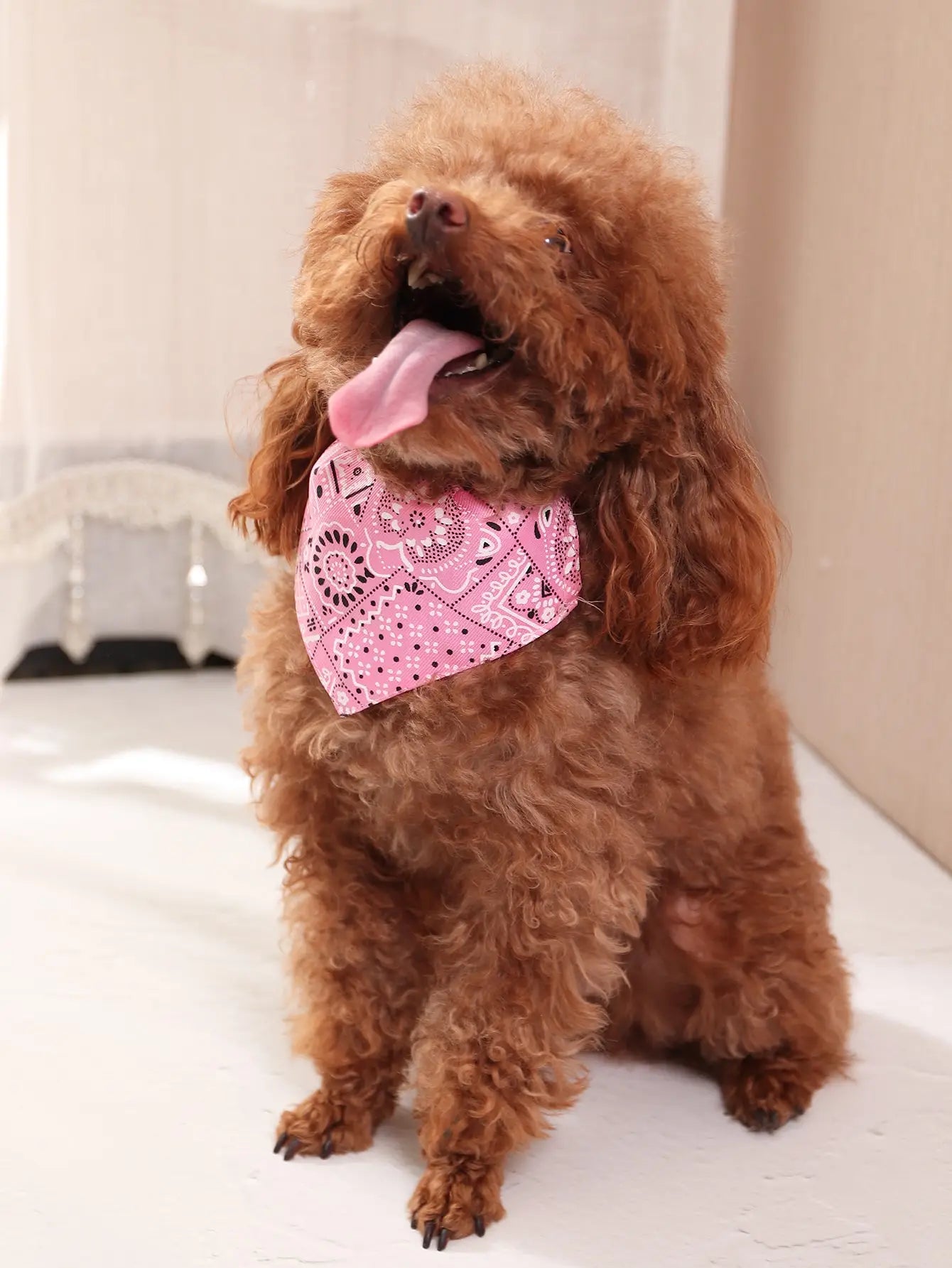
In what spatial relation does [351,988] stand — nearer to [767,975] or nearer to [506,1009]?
[506,1009]

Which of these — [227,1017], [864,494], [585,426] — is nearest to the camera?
[585,426]

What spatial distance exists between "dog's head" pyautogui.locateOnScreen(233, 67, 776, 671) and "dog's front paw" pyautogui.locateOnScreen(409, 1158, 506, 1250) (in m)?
0.53

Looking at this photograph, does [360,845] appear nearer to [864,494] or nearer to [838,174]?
[864,494]

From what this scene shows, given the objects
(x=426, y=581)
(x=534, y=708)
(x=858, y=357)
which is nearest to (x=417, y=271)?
(x=426, y=581)

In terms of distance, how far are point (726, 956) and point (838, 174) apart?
147 centimetres

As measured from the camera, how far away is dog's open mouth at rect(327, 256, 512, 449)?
45.9 inches

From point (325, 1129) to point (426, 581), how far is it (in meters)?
0.59

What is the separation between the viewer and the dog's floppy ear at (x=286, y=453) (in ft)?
4.66

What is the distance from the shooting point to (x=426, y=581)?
1333 mm

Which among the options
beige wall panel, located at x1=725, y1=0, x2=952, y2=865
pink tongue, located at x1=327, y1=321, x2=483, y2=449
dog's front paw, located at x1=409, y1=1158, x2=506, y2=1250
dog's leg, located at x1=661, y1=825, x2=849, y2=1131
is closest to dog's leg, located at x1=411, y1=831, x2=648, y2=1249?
dog's front paw, located at x1=409, y1=1158, x2=506, y2=1250

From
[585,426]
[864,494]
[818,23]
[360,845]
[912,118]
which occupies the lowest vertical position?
[360,845]

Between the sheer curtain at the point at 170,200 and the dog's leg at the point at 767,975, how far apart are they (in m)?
1.30

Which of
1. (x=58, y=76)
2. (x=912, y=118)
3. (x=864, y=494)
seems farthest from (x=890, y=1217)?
(x=58, y=76)

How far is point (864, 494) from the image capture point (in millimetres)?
2357
